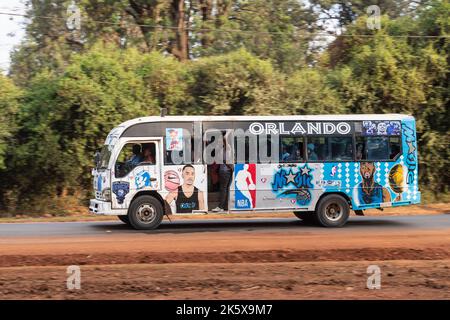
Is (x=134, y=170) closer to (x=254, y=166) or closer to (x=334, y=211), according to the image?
(x=254, y=166)

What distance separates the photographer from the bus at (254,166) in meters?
16.2

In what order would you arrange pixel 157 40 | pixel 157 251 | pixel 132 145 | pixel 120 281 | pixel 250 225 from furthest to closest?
pixel 157 40 < pixel 250 225 < pixel 132 145 < pixel 157 251 < pixel 120 281

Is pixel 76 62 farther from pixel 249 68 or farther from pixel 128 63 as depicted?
pixel 249 68

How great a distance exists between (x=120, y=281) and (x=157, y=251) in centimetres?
285

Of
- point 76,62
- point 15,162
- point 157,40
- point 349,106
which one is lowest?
point 15,162

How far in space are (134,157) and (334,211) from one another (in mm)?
5423

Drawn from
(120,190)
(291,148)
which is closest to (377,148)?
(291,148)

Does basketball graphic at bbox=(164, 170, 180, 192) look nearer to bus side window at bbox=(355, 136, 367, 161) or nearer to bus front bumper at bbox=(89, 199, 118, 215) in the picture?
bus front bumper at bbox=(89, 199, 118, 215)

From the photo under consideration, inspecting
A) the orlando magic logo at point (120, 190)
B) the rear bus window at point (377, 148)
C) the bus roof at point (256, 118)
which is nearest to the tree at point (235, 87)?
the bus roof at point (256, 118)

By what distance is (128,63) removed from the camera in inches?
999

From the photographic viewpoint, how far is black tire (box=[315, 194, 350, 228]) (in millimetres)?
16812

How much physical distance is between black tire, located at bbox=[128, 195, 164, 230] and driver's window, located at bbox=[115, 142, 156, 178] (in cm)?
81

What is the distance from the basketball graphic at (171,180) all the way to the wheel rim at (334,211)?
4000 millimetres
